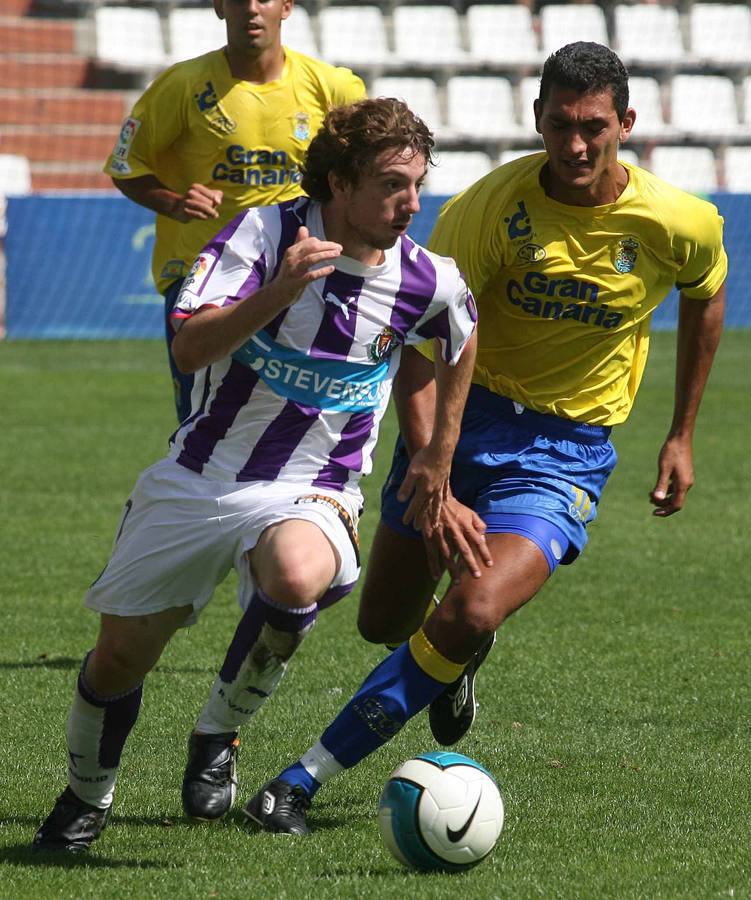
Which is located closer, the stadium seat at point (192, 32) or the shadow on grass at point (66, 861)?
the shadow on grass at point (66, 861)

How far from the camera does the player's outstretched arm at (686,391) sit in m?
4.91

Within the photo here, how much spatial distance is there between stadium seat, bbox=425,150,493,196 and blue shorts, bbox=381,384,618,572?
1559 centimetres

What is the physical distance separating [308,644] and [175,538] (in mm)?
2525

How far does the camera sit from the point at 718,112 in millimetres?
23406

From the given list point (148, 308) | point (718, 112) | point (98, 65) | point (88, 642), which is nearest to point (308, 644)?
point (88, 642)

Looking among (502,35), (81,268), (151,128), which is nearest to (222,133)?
(151,128)

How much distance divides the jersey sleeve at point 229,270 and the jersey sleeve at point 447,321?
472 millimetres

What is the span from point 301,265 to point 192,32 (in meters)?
18.6

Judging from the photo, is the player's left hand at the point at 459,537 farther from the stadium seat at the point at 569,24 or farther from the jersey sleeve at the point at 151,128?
the stadium seat at the point at 569,24

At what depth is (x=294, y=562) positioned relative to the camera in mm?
3695

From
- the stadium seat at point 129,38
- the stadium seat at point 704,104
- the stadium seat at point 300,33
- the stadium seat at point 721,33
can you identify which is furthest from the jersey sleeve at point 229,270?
the stadium seat at point 721,33

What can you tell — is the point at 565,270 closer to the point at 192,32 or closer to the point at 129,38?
the point at 129,38

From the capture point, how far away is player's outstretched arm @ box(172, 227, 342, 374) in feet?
11.3

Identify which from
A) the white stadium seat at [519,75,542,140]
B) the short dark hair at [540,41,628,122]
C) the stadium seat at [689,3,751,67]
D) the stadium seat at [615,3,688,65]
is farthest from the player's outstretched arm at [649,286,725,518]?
the stadium seat at [689,3,751,67]
